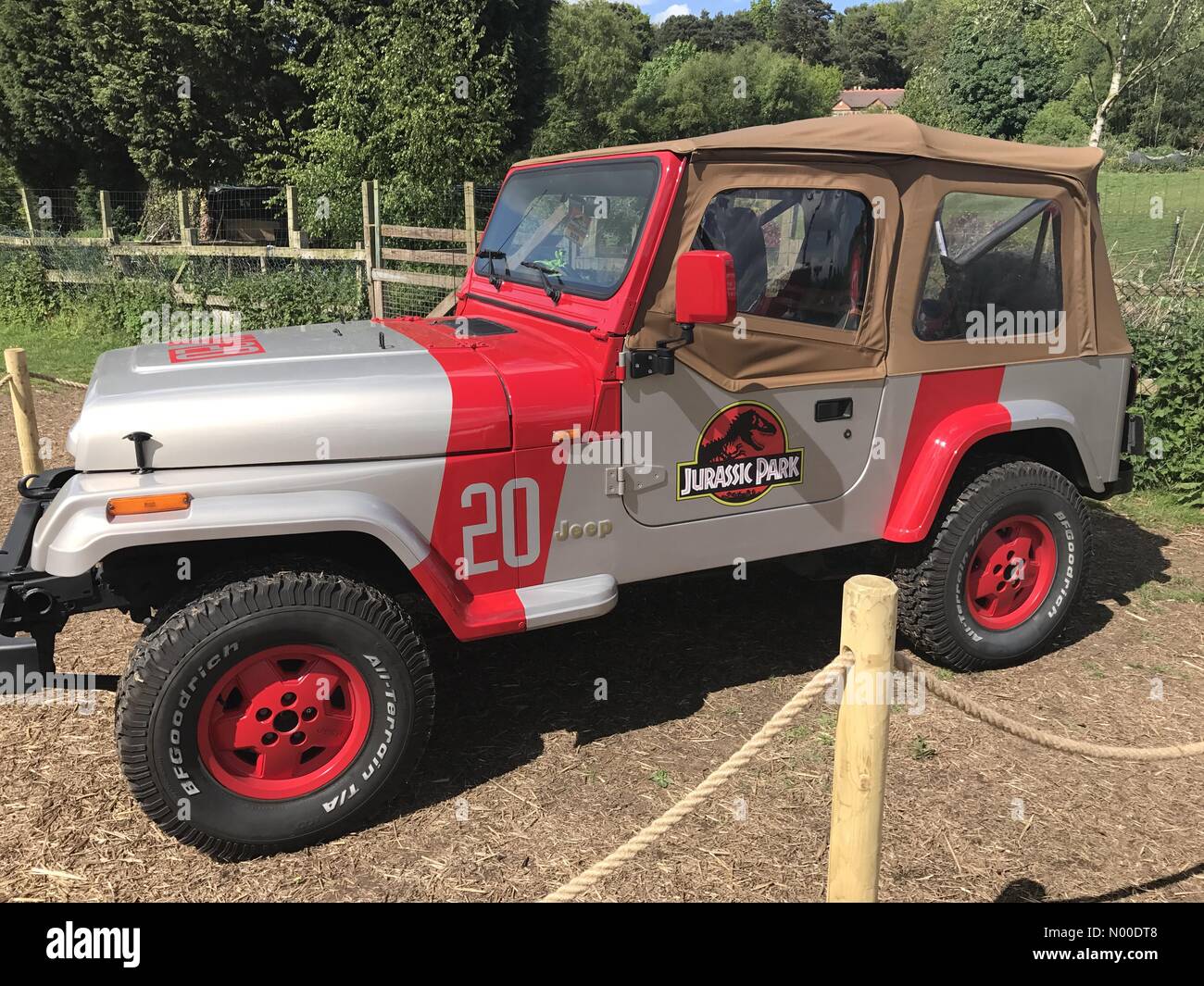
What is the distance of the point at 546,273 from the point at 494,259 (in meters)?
0.54

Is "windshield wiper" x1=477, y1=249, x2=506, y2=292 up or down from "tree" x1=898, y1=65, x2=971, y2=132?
down

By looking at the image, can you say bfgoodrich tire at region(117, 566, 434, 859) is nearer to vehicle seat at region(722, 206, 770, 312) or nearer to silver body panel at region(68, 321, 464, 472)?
silver body panel at region(68, 321, 464, 472)

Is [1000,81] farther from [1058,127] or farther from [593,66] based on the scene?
[593,66]

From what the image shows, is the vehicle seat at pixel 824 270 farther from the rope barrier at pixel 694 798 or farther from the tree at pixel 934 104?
the tree at pixel 934 104

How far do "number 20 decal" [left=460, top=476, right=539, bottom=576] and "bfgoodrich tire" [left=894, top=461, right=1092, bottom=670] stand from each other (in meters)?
1.83

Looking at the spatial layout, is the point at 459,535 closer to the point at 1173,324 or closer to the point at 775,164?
the point at 775,164

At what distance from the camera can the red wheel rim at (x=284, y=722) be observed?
290 cm

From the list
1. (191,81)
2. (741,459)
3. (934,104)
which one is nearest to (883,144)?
(741,459)

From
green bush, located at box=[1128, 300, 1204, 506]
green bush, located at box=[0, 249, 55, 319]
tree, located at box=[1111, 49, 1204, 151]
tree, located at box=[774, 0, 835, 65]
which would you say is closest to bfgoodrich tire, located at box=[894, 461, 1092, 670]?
green bush, located at box=[1128, 300, 1204, 506]

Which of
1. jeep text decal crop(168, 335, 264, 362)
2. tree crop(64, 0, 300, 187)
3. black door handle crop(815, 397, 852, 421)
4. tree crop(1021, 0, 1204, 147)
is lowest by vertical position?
black door handle crop(815, 397, 852, 421)

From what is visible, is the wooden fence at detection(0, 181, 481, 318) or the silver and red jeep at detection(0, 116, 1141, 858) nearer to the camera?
the silver and red jeep at detection(0, 116, 1141, 858)

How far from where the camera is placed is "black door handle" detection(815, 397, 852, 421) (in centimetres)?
360

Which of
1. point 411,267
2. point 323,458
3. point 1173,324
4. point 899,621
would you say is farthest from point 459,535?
point 411,267

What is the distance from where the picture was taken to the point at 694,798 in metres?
2.29
